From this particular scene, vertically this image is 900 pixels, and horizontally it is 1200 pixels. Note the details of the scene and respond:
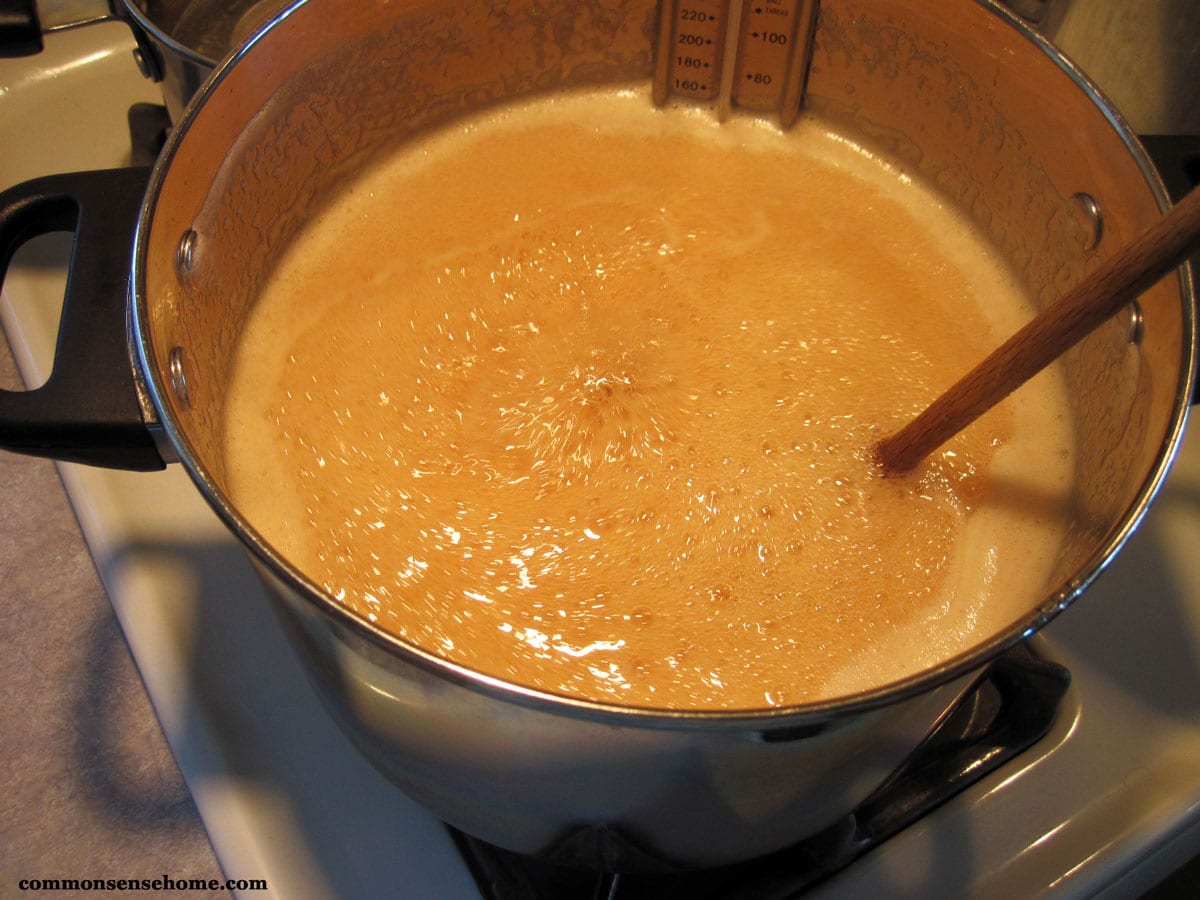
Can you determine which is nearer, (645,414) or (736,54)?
(645,414)

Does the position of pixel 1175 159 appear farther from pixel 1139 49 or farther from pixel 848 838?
pixel 848 838

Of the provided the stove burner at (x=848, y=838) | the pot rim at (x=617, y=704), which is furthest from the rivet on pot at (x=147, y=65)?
the stove burner at (x=848, y=838)

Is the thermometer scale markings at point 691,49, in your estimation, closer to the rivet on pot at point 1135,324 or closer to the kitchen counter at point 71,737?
the rivet on pot at point 1135,324

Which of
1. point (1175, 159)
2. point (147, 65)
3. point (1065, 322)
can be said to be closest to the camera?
point (1065, 322)

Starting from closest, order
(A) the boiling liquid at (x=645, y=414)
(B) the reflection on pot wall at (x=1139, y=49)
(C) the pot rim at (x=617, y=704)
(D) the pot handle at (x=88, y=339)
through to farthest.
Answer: (C) the pot rim at (x=617, y=704)
(D) the pot handle at (x=88, y=339)
(A) the boiling liquid at (x=645, y=414)
(B) the reflection on pot wall at (x=1139, y=49)

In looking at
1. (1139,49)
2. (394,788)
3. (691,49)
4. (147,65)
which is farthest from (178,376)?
(1139,49)

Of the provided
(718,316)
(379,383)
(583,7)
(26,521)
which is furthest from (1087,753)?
(26,521)
